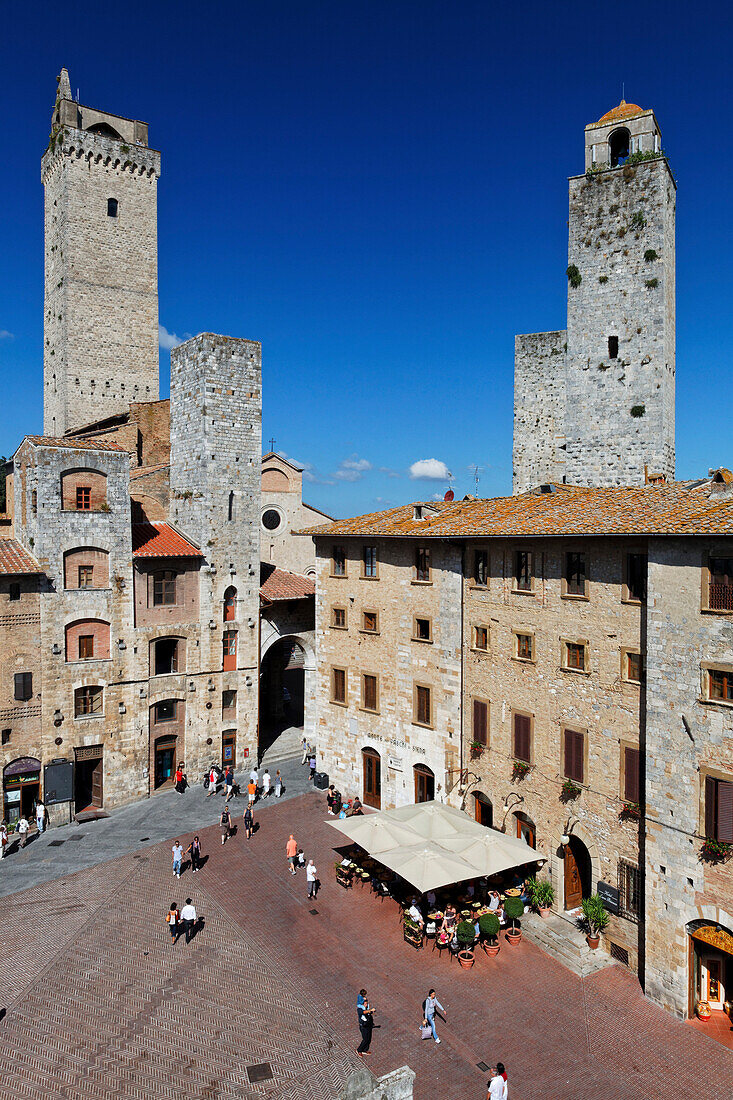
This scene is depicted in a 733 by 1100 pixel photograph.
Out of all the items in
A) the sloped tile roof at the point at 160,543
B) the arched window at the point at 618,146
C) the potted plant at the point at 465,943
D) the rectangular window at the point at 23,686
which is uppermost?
the arched window at the point at 618,146

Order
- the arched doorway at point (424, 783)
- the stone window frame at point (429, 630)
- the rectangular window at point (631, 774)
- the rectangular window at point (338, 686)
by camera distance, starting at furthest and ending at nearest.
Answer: the rectangular window at point (338, 686), the arched doorway at point (424, 783), the stone window frame at point (429, 630), the rectangular window at point (631, 774)

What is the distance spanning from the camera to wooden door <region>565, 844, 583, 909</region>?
22781mm

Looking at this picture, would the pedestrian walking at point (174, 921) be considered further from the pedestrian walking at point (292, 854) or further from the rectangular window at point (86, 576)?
the rectangular window at point (86, 576)

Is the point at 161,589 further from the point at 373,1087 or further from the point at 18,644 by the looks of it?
the point at 373,1087

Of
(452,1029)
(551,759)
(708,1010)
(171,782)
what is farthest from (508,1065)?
(171,782)

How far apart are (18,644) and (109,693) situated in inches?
182

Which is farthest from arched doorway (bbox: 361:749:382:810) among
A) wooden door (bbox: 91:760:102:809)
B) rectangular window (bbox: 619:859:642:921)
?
rectangular window (bbox: 619:859:642:921)

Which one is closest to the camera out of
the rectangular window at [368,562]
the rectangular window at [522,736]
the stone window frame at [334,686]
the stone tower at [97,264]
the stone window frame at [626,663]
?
the stone window frame at [626,663]

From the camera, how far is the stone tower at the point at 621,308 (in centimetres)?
2686

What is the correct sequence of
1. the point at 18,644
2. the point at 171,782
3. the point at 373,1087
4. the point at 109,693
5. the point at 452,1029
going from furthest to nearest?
the point at 171,782 < the point at 109,693 < the point at 18,644 < the point at 452,1029 < the point at 373,1087

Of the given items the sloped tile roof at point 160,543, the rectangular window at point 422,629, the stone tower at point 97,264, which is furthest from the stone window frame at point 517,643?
the stone tower at point 97,264

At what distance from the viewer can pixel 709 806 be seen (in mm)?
17984

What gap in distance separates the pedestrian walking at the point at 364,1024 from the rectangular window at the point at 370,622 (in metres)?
15.6

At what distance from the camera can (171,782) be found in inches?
1366
